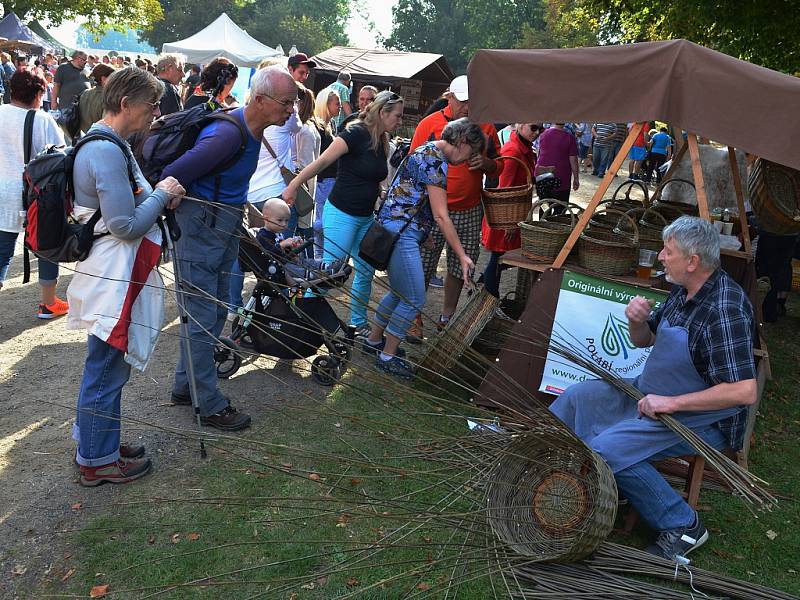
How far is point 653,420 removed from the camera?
3477mm

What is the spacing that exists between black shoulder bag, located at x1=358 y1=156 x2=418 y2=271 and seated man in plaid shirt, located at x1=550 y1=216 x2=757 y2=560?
2065 millimetres

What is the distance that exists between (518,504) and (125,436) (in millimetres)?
2417

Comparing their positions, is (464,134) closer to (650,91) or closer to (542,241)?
(542,241)

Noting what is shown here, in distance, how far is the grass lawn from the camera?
3020 mm

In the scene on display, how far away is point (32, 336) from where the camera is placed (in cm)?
587

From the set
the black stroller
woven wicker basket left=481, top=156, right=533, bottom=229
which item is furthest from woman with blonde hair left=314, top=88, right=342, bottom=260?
woven wicker basket left=481, top=156, right=533, bottom=229

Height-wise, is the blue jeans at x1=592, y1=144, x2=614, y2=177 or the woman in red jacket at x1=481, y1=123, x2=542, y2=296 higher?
the woman in red jacket at x1=481, y1=123, x2=542, y2=296

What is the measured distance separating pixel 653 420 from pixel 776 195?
462 centimetres

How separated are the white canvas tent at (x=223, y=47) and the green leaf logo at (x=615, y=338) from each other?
23.1 metres

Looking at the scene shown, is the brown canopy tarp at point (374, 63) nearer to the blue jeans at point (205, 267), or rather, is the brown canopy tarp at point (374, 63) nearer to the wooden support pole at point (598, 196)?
the wooden support pole at point (598, 196)

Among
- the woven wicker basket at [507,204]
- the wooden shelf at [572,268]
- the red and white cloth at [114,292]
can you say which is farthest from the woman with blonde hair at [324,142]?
the red and white cloth at [114,292]

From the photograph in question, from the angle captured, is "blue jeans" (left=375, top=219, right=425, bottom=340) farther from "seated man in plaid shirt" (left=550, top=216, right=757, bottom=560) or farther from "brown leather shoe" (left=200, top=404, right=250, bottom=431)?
"seated man in plaid shirt" (left=550, top=216, right=757, bottom=560)

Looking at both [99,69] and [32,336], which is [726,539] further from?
[99,69]

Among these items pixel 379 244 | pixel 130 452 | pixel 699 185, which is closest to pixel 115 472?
pixel 130 452
